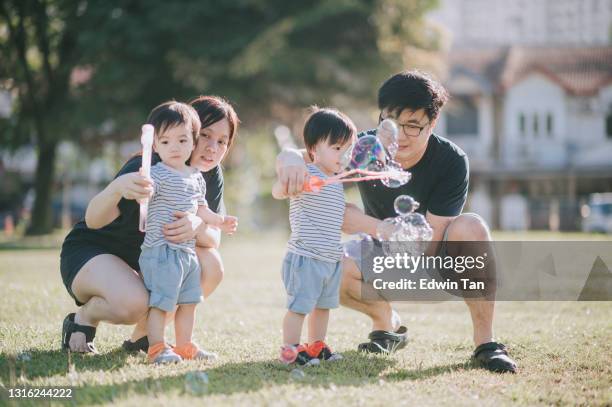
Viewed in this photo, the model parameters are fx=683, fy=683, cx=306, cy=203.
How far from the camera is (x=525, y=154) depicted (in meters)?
32.1

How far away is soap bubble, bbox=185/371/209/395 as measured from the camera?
3.13 m

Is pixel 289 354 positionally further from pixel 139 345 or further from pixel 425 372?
pixel 139 345

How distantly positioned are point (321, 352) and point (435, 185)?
4.55 feet

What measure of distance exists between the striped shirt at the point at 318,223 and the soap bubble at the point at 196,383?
97 cm

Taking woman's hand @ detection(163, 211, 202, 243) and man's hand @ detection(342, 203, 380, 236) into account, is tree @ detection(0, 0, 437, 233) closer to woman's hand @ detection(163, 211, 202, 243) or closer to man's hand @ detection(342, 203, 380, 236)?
man's hand @ detection(342, 203, 380, 236)

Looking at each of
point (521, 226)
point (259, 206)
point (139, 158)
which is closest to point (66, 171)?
point (259, 206)

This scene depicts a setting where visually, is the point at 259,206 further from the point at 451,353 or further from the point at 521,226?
the point at 451,353

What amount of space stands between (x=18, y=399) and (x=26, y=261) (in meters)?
9.50

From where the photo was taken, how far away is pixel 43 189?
21750 mm

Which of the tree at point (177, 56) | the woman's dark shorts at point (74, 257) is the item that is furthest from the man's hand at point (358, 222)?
the tree at point (177, 56)

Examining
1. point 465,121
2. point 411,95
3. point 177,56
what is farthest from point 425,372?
point 465,121

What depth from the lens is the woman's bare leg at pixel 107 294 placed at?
3.95m

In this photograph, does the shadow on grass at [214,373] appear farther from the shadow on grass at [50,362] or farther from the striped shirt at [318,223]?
the striped shirt at [318,223]

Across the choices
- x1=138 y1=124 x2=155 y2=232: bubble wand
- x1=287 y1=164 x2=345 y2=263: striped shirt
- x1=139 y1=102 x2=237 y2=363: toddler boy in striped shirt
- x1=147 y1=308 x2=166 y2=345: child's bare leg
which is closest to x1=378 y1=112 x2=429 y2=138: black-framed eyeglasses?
x1=287 y1=164 x2=345 y2=263: striped shirt
